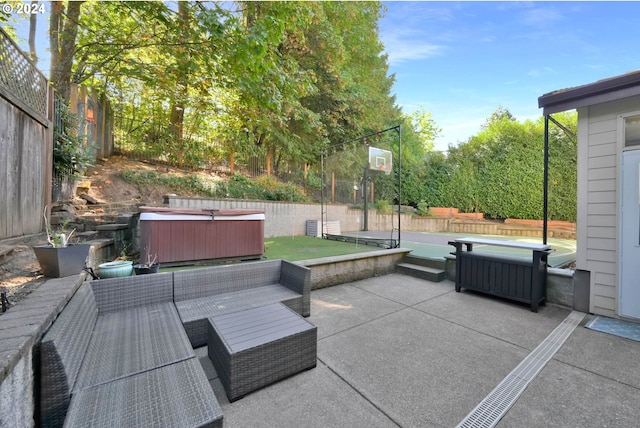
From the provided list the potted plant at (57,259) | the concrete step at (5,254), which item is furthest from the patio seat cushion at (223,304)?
the concrete step at (5,254)

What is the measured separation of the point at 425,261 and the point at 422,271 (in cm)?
34

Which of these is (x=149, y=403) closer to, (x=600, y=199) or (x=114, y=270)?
(x=114, y=270)

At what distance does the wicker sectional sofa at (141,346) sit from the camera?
118 centimetres

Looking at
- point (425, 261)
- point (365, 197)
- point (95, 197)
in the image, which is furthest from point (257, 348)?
point (365, 197)

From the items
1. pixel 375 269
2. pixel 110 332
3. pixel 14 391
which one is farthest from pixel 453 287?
pixel 14 391

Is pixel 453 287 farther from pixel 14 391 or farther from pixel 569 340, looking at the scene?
pixel 14 391

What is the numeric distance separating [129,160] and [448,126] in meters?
21.7

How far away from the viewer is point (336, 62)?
28.6ft

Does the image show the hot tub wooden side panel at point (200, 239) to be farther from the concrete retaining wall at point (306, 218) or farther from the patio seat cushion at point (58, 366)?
the concrete retaining wall at point (306, 218)

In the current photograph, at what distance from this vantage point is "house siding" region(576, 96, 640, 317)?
2.98 metres

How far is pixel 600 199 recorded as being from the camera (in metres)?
3.08

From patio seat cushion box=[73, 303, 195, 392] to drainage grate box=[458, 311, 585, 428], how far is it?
185 cm

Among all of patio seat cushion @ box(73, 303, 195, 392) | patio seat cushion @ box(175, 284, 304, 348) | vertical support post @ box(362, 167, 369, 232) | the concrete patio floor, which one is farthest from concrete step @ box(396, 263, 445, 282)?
patio seat cushion @ box(73, 303, 195, 392)

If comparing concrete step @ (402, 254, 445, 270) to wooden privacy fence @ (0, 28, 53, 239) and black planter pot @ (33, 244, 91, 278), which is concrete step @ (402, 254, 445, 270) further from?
wooden privacy fence @ (0, 28, 53, 239)
